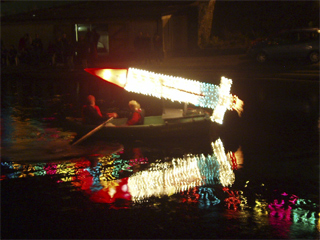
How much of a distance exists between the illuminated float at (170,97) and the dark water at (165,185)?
1.27ft

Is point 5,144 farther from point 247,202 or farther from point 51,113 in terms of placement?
point 247,202

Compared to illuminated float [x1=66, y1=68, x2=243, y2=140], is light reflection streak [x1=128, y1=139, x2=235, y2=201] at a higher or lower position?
lower

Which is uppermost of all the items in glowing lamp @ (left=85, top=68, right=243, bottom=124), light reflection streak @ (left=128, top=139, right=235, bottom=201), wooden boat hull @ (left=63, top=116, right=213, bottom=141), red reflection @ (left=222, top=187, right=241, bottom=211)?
glowing lamp @ (left=85, top=68, right=243, bottom=124)

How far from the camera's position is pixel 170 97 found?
10.3 metres

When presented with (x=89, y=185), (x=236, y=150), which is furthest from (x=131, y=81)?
(x=89, y=185)

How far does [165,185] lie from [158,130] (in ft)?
10.9

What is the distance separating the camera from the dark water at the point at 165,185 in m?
5.41

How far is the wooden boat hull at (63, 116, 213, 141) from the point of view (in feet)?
33.1

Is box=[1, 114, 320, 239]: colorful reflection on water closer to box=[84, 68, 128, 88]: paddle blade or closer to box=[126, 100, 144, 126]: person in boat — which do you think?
box=[126, 100, 144, 126]: person in boat

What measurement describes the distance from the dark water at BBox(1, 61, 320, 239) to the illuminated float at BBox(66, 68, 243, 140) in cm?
39

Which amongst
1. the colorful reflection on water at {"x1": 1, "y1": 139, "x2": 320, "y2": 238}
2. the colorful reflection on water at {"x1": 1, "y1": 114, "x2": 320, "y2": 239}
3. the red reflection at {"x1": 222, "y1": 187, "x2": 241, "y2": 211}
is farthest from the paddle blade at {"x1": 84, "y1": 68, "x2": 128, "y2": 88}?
the red reflection at {"x1": 222, "y1": 187, "x2": 241, "y2": 211}

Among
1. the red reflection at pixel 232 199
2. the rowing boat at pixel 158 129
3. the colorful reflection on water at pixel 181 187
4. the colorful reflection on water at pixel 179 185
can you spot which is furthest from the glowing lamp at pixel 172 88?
the red reflection at pixel 232 199

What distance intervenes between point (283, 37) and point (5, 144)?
18.5 metres

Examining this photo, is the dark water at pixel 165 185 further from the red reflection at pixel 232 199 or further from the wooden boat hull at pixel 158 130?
the wooden boat hull at pixel 158 130
